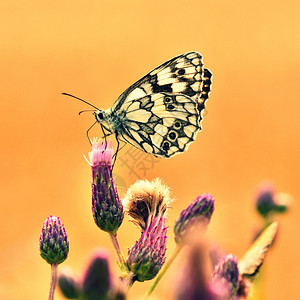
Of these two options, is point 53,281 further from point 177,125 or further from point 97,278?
point 177,125

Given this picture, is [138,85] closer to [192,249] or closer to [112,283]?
[112,283]

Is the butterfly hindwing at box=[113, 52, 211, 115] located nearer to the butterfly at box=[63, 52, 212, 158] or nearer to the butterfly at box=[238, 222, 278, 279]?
the butterfly at box=[63, 52, 212, 158]

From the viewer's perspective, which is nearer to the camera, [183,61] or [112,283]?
[112,283]

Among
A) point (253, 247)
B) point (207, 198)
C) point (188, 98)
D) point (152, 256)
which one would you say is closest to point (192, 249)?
point (253, 247)

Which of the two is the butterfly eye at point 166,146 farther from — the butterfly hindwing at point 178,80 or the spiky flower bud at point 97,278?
the spiky flower bud at point 97,278

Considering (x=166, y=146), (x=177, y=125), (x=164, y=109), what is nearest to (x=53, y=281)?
(x=166, y=146)

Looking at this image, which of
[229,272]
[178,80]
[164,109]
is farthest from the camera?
[164,109]
